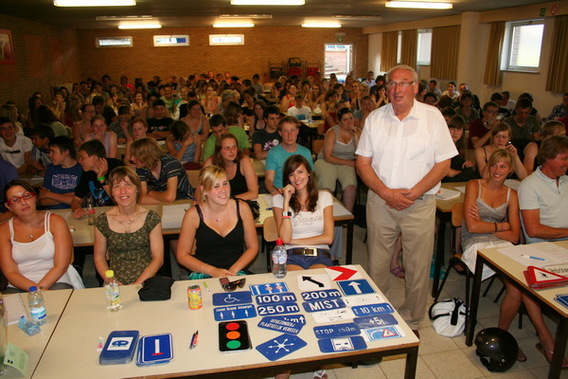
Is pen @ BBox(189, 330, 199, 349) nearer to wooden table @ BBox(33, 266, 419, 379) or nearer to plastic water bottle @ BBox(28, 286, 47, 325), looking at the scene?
wooden table @ BBox(33, 266, 419, 379)

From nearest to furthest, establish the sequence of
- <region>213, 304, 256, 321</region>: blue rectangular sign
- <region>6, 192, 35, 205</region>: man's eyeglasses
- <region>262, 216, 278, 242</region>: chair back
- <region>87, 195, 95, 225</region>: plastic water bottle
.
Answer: <region>213, 304, 256, 321</region>: blue rectangular sign, <region>6, 192, 35, 205</region>: man's eyeglasses, <region>262, 216, 278, 242</region>: chair back, <region>87, 195, 95, 225</region>: plastic water bottle

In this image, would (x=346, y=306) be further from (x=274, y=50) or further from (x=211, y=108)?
(x=274, y=50)

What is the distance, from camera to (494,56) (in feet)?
38.4

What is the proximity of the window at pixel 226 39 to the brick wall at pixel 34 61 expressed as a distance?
5504 mm

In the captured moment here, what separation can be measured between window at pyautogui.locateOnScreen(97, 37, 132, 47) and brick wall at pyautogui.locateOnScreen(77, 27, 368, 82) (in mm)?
161

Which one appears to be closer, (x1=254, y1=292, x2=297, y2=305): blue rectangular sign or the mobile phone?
the mobile phone

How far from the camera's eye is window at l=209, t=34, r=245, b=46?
18203mm

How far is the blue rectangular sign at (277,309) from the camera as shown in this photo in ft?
7.43

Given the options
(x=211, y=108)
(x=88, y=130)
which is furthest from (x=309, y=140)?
(x=88, y=130)

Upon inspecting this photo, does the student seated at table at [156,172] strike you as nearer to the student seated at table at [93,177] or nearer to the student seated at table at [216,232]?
the student seated at table at [93,177]

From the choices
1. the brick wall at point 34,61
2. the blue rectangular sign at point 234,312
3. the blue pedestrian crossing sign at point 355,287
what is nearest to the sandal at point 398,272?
the blue pedestrian crossing sign at point 355,287

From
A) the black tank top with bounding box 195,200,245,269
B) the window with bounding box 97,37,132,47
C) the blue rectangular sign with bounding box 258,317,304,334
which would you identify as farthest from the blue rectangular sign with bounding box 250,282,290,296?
the window with bounding box 97,37,132,47

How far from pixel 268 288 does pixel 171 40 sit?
57.5 ft

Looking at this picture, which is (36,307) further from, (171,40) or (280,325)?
(171,40)
